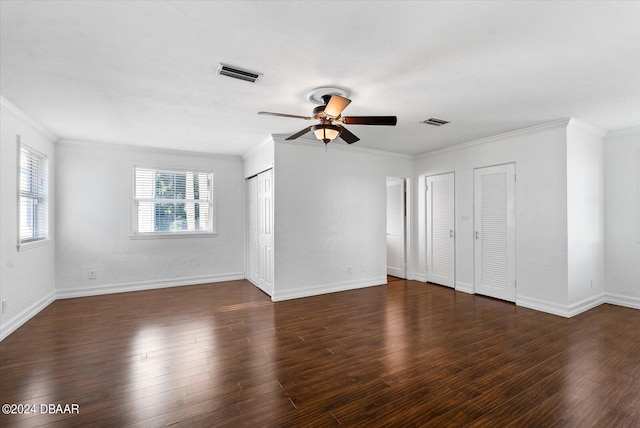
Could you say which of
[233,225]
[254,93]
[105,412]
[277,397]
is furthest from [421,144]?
[105,412]

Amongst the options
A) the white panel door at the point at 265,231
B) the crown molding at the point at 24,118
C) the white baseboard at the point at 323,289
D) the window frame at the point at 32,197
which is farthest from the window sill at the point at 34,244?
the white baseboard at the point at 323,289

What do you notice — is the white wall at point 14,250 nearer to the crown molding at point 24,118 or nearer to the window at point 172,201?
the crown molding at point 24,118

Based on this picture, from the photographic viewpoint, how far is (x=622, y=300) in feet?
14.9

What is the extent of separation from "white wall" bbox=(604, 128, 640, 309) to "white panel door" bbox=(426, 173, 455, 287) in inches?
84.7

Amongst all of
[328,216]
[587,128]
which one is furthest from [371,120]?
[587,128]

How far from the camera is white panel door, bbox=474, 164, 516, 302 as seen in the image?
4.67 m

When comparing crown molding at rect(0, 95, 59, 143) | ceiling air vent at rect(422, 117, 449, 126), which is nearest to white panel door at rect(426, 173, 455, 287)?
ceiling air vent at rect(422, 117, 449, 126)

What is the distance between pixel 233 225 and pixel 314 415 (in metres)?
4.80

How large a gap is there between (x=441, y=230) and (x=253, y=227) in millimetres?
3541

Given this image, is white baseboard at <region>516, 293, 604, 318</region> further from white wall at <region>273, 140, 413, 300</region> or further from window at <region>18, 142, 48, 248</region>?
window at <region>18, 142, 48, 248</region>

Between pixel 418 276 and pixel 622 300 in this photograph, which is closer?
pixel 622 300

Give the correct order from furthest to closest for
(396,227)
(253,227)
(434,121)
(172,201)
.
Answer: (396,227)
(253,227)
(172,201)
(434,121)

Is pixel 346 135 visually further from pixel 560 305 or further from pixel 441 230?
pixel 560 305

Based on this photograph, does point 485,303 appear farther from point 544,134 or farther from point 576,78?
point 576,78
